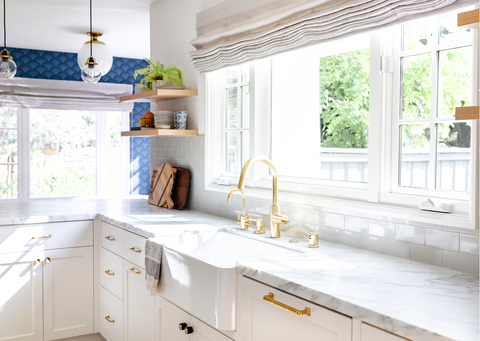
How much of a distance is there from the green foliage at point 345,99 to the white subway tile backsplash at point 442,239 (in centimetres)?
75

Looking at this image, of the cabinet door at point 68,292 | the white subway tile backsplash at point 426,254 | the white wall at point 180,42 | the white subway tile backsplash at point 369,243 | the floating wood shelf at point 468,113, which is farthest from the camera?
the white wall at point 180,42

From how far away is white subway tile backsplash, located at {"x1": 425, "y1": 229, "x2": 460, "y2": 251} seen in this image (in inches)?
63.2

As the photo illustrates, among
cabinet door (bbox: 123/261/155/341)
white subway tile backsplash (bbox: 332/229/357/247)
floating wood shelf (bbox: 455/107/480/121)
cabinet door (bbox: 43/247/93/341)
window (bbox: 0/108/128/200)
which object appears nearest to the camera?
floating wood shelf (bbox: 455/107/480/121)

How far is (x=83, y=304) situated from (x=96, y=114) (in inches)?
139

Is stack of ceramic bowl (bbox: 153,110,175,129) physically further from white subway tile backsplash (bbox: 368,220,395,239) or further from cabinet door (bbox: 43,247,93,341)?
white subway tile backsplash (bbox: 368,220,395,239)

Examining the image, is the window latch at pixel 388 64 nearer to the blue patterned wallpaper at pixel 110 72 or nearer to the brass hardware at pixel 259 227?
the brass hardware at pixel 259 227

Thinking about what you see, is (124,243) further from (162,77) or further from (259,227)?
(162,77)

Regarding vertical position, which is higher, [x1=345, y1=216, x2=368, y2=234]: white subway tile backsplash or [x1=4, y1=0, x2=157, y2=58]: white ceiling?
[x1=4, y1=0, x2=157, y2=58]: white ceiling

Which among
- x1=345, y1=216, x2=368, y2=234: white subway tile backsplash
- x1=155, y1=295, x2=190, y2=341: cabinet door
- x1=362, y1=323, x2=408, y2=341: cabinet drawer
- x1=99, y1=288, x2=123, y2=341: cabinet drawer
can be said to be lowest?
x1=99, y1=288, x2=123, y2=341: cabinet drawer

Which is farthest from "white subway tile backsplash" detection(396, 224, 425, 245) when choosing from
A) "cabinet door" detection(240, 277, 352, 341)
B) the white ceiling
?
the white ceiling

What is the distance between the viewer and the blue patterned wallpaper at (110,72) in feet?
18.2

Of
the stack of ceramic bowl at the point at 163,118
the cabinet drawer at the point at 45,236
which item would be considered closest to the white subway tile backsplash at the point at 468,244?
the stack of ceramic bowl at the point at 163,118

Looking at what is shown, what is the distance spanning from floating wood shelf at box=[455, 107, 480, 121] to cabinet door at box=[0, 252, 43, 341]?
273 centimetres

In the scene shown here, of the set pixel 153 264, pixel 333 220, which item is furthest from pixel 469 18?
pixel 153 264
